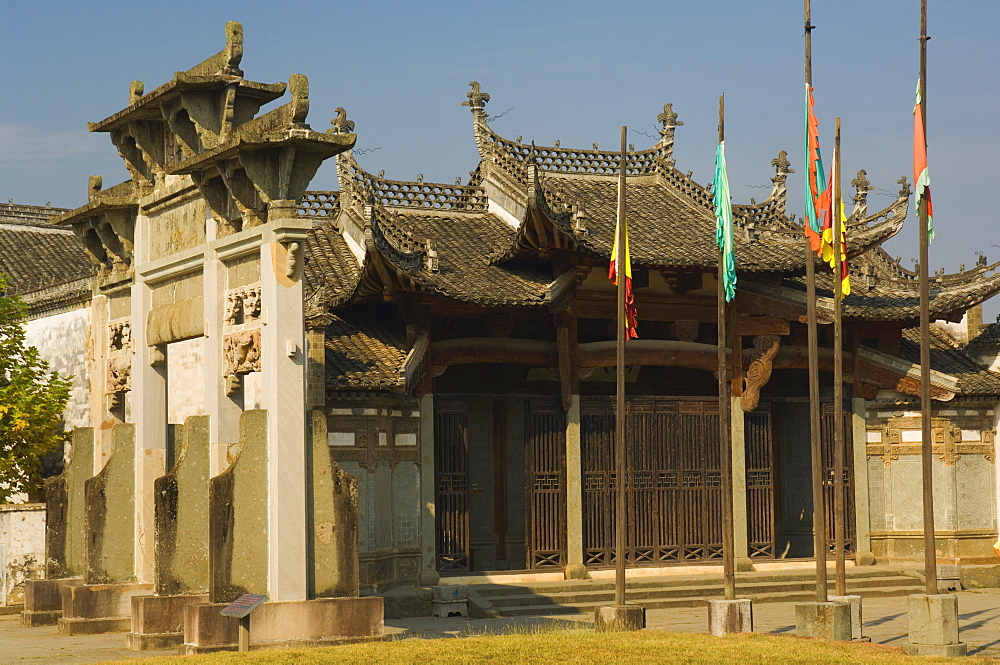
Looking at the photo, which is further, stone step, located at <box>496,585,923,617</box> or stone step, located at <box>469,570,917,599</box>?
stone step, located at <box>469,570,917,599</box>

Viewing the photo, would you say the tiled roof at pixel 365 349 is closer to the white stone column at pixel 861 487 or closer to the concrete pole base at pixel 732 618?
the concrete pole base at pixel 732 618

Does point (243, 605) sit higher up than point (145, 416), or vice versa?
point (145, 416)

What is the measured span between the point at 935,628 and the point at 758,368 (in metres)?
9.58

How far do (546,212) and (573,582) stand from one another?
596 cm

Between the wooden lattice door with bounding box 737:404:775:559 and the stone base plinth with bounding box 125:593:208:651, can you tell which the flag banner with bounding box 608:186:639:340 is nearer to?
the stone base plinth with bounding box 125:593:208:651

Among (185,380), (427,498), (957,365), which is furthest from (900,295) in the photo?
(185,380)

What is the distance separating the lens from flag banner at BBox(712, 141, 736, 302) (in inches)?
700

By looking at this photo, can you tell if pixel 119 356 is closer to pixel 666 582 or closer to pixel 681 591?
pixel 666 582

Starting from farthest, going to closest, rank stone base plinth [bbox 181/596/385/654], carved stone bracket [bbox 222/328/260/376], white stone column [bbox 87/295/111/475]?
white stone column [bbox 87/295/111/475]
carved stone bracket [bbox 222/328/260/376]
stone base plinth [bbox 181/596/385/654]

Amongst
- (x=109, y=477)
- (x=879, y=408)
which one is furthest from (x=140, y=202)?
(x=879, y=408)

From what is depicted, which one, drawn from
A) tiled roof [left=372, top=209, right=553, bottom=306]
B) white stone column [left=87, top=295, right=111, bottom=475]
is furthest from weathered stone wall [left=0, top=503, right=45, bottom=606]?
tiled roof [left=372, top=209, right=553, bottom=306]

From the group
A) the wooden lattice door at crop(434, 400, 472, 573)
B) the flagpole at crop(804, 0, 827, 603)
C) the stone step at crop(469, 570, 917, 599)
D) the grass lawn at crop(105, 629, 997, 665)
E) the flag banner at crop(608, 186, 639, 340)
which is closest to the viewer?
the grass lawn at crop(105, 629, 997, 665)

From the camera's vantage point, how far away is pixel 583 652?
14586mm

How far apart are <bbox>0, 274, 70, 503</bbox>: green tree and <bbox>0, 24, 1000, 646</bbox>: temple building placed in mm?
1271
